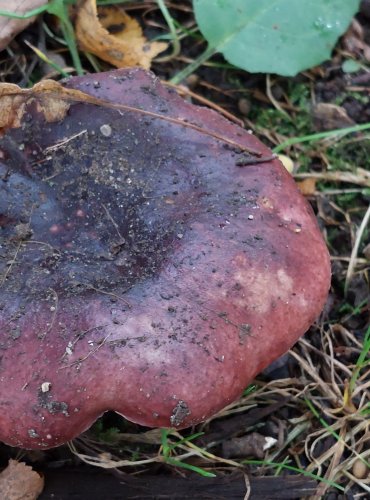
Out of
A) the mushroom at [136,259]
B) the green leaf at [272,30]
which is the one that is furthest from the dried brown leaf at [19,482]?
the green leaf at [272,30]

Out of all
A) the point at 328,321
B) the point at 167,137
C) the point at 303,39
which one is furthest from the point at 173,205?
the point at 303,39

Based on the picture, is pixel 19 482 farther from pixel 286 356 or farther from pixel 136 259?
pixel 286 356

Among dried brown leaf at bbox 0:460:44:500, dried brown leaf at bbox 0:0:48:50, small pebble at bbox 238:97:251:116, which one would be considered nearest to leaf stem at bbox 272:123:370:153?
small pebble at bbox 238:97:251:116

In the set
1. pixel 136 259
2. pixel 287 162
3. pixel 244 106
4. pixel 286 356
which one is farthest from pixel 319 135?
pixel 136 259

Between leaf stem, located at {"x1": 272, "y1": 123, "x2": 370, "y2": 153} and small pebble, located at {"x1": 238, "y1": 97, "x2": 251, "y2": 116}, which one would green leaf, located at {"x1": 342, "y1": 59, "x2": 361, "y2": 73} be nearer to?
leaf stem, located at {"x1": 272, "y1": 123, "x2": 370, "y2": 153}

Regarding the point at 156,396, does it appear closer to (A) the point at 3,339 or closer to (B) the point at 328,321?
(A) the point at 3,339
